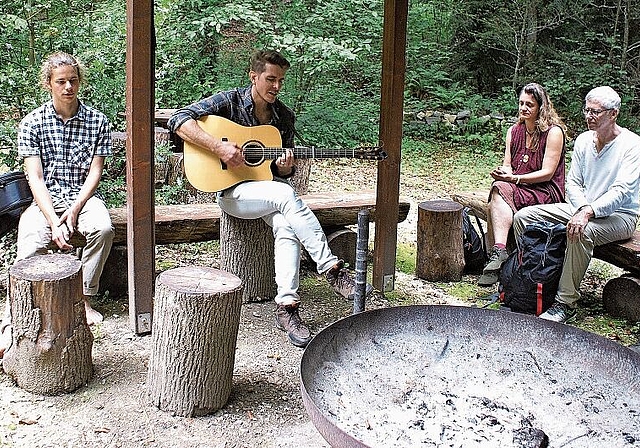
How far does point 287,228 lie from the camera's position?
4.04m

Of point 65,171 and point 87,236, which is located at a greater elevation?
point 65,171

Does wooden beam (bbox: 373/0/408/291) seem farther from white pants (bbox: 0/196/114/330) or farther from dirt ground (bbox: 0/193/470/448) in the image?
white pants (bbox: 0/196/114/330)

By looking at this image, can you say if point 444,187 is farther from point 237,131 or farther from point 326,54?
point 237,131

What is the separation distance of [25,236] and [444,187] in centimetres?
581

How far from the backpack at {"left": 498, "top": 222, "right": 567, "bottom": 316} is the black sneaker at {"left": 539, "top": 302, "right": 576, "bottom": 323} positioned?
4cm

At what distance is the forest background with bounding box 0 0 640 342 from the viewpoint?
7535 millimetres

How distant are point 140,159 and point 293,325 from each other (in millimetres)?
1261

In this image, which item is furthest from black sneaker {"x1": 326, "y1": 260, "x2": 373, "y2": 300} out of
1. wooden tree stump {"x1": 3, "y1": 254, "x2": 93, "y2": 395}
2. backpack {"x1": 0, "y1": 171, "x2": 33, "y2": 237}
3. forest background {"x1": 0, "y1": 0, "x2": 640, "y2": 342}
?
forest background {"x1": 0, "y1": 0, "x2": 640, "y2": 342}

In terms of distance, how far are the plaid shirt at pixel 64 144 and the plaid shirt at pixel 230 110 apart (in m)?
0.45

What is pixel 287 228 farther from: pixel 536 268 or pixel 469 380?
pixel 536 268

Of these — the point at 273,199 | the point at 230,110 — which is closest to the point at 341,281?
the point at 273,199

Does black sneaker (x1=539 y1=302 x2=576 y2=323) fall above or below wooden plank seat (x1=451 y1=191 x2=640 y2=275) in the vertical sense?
below

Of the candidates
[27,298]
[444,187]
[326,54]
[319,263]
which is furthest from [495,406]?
[326,54]

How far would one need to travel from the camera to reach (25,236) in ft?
12.7
